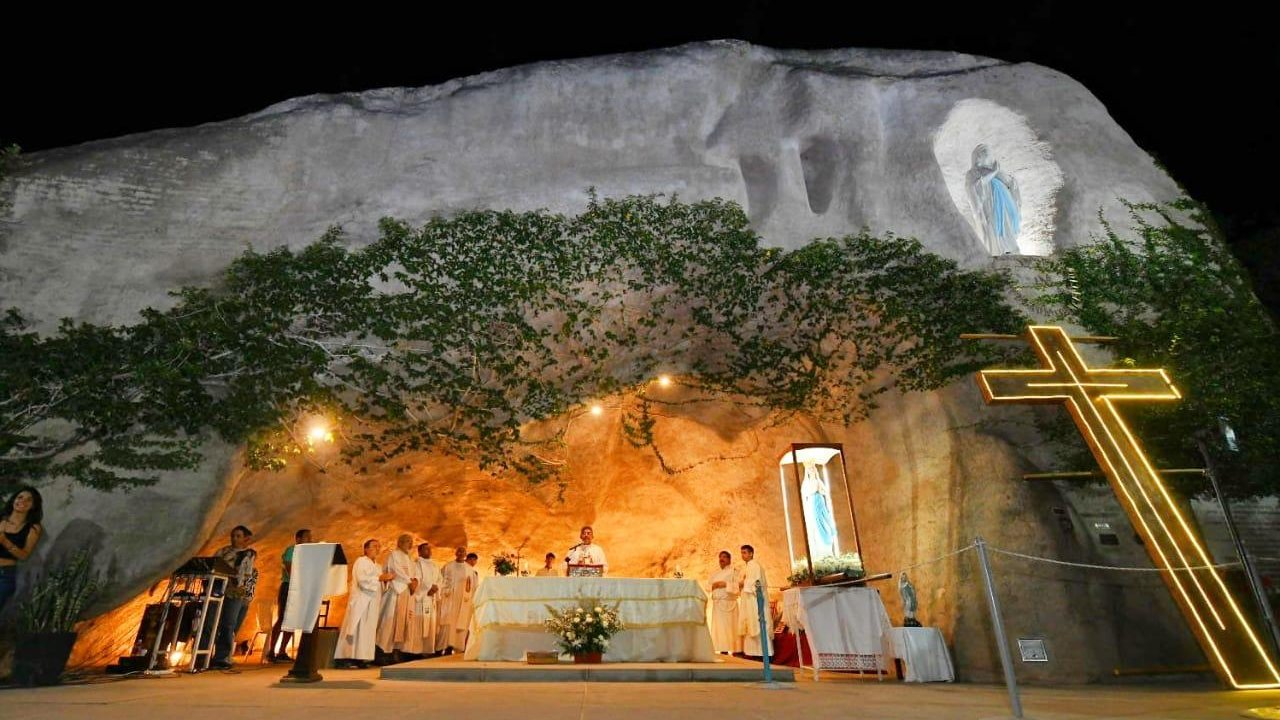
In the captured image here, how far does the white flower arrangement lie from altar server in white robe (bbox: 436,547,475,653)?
3565 millimetres

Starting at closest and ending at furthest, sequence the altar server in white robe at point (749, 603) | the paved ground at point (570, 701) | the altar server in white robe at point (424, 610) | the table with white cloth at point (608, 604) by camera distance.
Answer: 1. the paved ground at point (570, 701)
2. the table with white cloth at point (608, 604)
3. the altar server in white robe at point (424, 610)
4. the altar server in white robe at point (749, 603)

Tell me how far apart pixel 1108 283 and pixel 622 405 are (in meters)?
7.51

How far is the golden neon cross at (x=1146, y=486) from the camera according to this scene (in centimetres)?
477

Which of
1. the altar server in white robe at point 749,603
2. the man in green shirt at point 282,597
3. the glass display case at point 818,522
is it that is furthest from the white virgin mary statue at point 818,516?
the man in green shirt at point 282,597

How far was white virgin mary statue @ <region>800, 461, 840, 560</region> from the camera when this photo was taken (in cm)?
820

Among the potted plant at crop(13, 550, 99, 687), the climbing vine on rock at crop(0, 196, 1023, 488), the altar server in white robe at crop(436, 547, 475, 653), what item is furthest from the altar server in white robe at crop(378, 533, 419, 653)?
the potted plant at crop(13, 550, 99, 687)

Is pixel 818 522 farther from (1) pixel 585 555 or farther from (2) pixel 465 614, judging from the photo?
(2) pixel 465 614

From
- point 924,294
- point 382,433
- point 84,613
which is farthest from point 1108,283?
point 84,613

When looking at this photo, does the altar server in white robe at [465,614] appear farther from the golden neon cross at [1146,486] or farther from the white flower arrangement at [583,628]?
the golden neon cross at [1146,486]

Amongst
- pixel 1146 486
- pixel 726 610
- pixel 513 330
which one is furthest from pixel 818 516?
pixel 513 330

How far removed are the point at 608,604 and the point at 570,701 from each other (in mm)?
3358

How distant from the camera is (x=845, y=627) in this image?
7422 mm

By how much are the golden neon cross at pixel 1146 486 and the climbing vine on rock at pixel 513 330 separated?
9.61 feet

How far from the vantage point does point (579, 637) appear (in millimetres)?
6988
